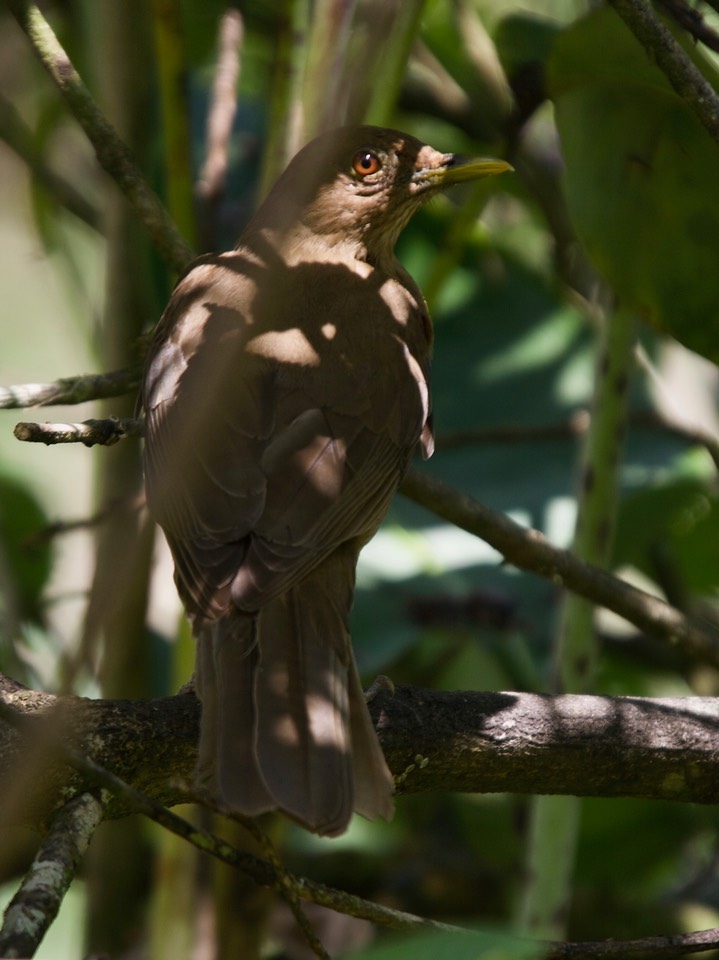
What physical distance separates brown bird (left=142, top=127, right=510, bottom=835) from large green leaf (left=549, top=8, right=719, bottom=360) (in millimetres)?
449

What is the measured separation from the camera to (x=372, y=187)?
4191 mm

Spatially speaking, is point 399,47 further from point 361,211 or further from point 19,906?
point 19,906

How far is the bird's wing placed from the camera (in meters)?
2.85

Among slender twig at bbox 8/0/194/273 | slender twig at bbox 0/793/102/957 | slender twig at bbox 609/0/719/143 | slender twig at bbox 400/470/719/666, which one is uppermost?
slender twig at bbox 609/0/719/143

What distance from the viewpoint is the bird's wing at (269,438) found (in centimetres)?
285

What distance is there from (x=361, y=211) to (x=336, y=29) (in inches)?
30.0

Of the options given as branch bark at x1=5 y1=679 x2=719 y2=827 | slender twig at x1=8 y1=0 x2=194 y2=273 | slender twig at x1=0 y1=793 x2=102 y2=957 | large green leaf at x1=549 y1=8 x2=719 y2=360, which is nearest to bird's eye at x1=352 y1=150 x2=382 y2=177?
large green leaf at x1=549 y1=8 x2=719 y2=360

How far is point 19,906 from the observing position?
179 cm

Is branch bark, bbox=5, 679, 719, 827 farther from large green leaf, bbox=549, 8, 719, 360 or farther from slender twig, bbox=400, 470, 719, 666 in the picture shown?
large green leaf, bbox=549, 8, 719, 360

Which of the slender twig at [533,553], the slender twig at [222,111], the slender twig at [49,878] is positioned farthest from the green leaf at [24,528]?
the slender twig at [49,878]

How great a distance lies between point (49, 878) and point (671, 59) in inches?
72.7

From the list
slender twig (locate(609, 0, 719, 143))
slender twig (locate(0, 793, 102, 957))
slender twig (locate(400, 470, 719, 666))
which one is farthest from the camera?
slender twig (locate(400, 470, 719, 666))

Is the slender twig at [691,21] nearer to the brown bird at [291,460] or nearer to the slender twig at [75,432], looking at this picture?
the brown bird at [291,460]

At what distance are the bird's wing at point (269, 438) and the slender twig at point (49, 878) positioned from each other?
63 centimetres
